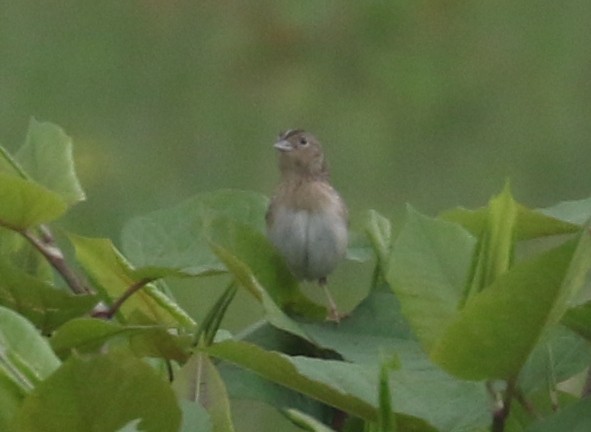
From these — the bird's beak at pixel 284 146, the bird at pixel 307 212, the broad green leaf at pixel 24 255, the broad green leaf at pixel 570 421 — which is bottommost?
the bird's beak at pixel 284 146

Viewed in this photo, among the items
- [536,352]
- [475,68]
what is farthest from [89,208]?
[536,352]

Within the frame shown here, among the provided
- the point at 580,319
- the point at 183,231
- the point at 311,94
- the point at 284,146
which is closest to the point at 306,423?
the point at 580,319

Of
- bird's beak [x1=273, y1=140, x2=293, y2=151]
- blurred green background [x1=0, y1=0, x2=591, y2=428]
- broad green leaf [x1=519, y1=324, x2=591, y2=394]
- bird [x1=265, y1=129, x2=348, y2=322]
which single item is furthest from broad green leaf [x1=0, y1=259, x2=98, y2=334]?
blurred green background [x1=0, y1=0, x2=591, y2=428]

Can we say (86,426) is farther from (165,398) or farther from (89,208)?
(89,208)

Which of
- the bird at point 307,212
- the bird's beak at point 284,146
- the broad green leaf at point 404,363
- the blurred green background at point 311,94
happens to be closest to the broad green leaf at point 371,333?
the broad green leaf at point 404,363

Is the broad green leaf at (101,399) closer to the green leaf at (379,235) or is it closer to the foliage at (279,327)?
the foliage at (279,327)
